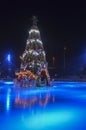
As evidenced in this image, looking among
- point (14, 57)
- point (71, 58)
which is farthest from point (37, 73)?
point (14, 57)

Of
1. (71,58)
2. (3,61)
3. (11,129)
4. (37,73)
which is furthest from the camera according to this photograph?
(3,61)

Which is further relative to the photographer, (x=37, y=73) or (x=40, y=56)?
(x=40, y=56)

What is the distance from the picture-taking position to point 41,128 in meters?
6.22

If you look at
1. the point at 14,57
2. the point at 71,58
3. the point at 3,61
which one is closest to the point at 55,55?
the point at 71,58

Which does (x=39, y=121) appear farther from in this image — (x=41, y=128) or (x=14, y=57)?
(x=14, y=57)

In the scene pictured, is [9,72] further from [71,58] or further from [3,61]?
[71,58]

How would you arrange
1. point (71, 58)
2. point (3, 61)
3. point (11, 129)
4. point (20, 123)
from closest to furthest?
point (11, 129), point (20, 123), point (71, 58), point (3, 61)

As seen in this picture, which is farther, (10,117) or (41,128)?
(10,117)

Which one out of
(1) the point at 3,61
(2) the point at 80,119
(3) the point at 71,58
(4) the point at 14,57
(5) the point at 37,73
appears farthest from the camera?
(1) the point at 3,61

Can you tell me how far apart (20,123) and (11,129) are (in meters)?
0.77

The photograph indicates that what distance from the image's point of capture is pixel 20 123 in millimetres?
6852

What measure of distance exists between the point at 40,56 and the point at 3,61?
185ft

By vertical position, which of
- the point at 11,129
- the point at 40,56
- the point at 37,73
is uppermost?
the point at 40,56

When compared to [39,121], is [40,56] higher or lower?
higher
